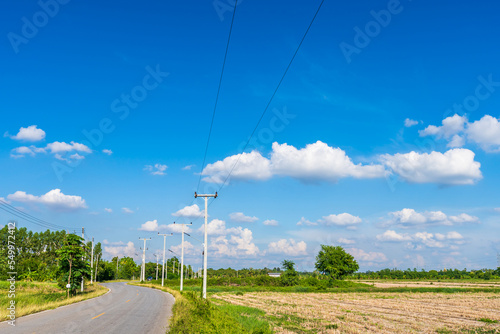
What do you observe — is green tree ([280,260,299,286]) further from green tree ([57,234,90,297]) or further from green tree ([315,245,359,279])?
green tree ([57,234,90,297])

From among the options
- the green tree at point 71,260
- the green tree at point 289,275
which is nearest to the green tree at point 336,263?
the green tree at point 289,275

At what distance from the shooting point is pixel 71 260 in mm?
41031

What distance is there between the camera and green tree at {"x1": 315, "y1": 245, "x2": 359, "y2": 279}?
9956 centimetres

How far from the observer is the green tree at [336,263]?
99.6 m

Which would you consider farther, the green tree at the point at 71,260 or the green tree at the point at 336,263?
the green tree at the point at 336,263

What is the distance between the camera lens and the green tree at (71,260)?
40781 millimetres

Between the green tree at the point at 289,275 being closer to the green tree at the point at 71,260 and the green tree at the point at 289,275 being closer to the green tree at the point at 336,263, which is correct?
the green tree at the point at 336,263

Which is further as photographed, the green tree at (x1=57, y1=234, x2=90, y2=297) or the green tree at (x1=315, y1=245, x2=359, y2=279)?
the green tree at (x1=315, y1=245, x2=359, y2=279)

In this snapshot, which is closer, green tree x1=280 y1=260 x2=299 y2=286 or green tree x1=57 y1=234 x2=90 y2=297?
green tree x1=57 y1=234 x2=90 y2=297

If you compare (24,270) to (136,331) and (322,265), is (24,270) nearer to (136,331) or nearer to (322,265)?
(322,265)

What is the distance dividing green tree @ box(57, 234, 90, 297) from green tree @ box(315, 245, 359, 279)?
240 feet

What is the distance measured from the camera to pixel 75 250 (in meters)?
41.2

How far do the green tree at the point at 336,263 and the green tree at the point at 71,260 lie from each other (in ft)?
240

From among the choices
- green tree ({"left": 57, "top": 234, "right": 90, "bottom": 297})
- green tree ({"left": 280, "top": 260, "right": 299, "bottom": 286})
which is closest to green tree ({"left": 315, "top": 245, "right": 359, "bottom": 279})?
green tree ({"left": 280, "top": 260, "right": 299, "bottom": 286})
